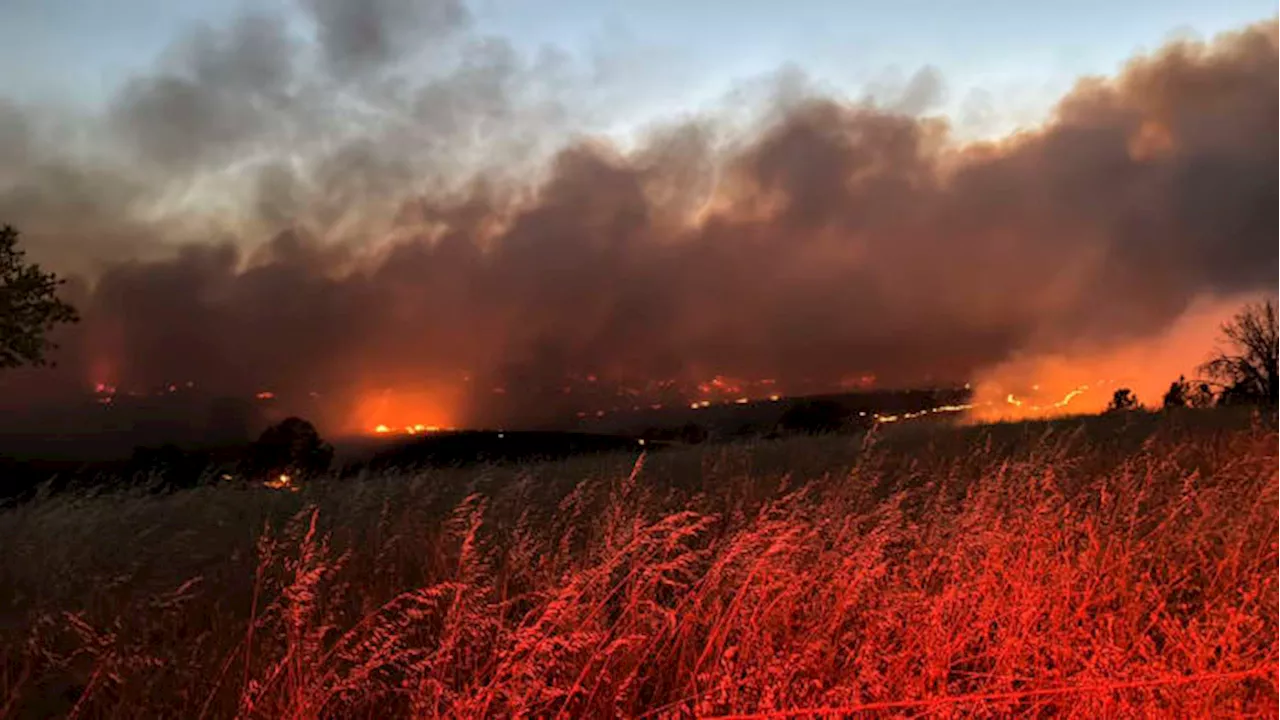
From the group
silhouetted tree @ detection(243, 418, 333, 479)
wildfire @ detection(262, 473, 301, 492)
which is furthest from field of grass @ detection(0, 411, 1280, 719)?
silhouetted tree @ detection(243, 418, 333, 479)

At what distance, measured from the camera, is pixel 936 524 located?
19.6 ft

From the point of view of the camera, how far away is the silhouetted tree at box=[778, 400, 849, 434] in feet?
75.6

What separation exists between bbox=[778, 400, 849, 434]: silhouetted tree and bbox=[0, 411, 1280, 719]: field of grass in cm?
1349

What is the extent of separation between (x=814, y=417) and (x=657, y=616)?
22.3m

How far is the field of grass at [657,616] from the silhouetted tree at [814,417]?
44.3 ft

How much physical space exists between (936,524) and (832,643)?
1.30 metres

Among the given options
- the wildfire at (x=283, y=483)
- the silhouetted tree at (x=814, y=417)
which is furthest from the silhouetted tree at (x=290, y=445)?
the silhouetted tree at (x=814, y=417)

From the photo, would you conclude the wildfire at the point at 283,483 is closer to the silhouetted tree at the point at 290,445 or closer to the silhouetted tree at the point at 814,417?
the silhouetted tree at the point at 290,445

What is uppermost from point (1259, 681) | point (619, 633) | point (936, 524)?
point (936, 524)

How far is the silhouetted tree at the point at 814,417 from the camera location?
23.0m

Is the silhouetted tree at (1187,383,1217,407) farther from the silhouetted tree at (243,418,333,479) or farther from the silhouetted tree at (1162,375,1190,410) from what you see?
the silhouetted tree at (243,418,333,479)

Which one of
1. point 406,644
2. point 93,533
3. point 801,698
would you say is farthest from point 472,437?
point 801,698

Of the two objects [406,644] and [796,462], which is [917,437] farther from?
[406,644]

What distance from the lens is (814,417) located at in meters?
27.2
